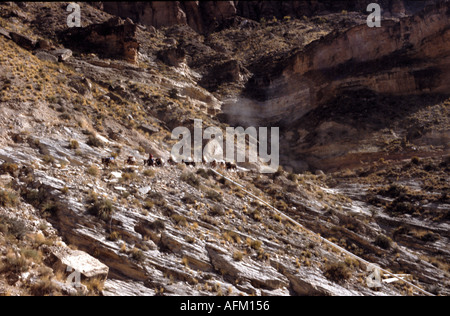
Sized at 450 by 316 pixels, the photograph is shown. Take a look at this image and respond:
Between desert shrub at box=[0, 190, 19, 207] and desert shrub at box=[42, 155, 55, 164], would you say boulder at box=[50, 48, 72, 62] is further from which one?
desert shrub at box=[0, 190, 19, 207]

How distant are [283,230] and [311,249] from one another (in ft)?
4.85

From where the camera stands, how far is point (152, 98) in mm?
27094

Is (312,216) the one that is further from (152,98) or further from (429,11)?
(429,11)

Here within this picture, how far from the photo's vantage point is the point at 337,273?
1182cm

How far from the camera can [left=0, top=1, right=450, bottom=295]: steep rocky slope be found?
9422 mm

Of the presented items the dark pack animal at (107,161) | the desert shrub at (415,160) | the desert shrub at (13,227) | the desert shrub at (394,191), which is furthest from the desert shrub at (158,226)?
the desert shrub at (415,160)

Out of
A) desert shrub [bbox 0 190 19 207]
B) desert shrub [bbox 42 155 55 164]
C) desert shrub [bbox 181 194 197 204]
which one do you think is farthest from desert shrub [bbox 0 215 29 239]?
desert shrub [bbox 181 194 197 204]

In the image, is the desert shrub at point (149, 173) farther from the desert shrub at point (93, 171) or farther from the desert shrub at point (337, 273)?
the desert shrub at point (337, 273)

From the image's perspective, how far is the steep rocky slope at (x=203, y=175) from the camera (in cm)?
942

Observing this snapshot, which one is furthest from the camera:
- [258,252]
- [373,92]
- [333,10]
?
[333,10]

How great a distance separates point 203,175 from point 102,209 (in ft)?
25.1

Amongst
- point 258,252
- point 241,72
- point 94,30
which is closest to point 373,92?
point 241,72

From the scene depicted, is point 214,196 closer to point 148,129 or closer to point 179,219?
point 179,219

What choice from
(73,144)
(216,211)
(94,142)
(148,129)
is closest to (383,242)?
(216,211)
